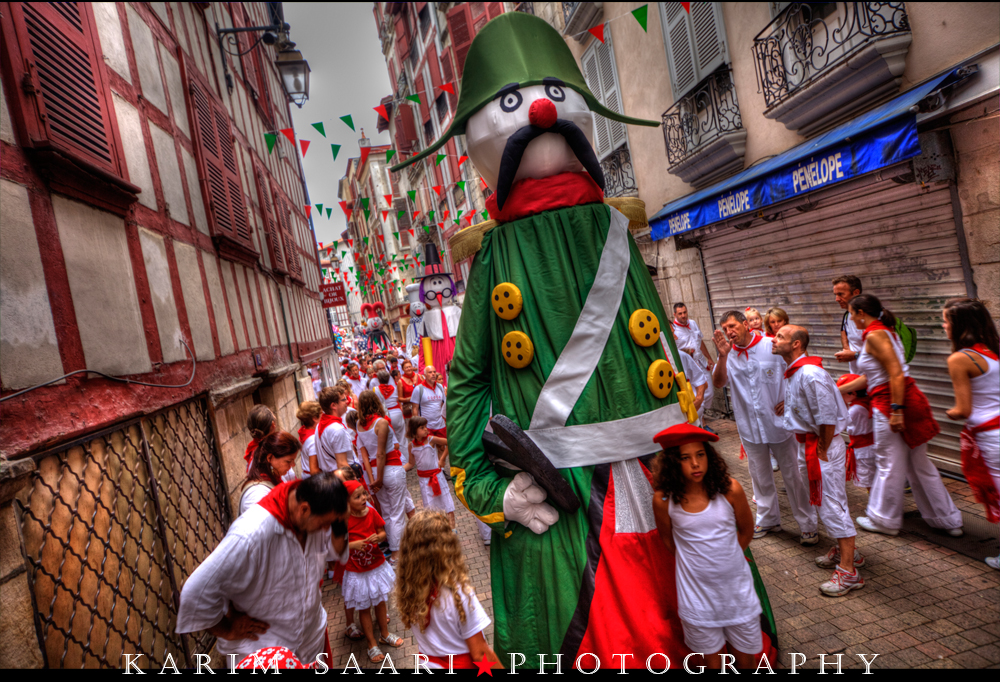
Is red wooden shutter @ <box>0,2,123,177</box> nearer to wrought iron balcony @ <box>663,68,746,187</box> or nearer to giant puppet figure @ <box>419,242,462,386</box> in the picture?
giant puppet figure @ <box>419,242,462,386</box>

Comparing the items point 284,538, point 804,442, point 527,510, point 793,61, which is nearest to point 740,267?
point 793,61

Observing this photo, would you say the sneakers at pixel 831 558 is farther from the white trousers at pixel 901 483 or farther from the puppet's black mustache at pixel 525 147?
the puppet's black mustache at pixel 525 147

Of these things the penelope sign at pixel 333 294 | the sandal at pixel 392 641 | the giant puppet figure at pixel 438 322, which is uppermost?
the penelope sign at pixel 333 294

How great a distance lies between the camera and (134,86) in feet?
15.1

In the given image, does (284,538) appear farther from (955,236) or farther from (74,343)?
(955,236)

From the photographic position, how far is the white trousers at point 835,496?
143 inches

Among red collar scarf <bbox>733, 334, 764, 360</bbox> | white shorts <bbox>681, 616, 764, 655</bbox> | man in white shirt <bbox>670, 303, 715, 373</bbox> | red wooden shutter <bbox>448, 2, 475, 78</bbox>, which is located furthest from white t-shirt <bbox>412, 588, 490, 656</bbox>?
red wooden shutter <bbox>448, 2, 475, 78</bbox>

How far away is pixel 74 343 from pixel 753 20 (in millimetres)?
7983

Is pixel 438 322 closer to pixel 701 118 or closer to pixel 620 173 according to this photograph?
pixel 701 118

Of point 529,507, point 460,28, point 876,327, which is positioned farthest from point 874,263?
point 460,28

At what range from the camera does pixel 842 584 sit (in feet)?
11.6

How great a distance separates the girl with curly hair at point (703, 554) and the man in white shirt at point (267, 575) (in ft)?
4.97

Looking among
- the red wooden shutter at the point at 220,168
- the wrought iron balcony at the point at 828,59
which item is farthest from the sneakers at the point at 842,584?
the red wooden shutter at the point at 220,168

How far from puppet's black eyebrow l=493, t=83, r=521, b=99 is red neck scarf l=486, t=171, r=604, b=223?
434 mm
